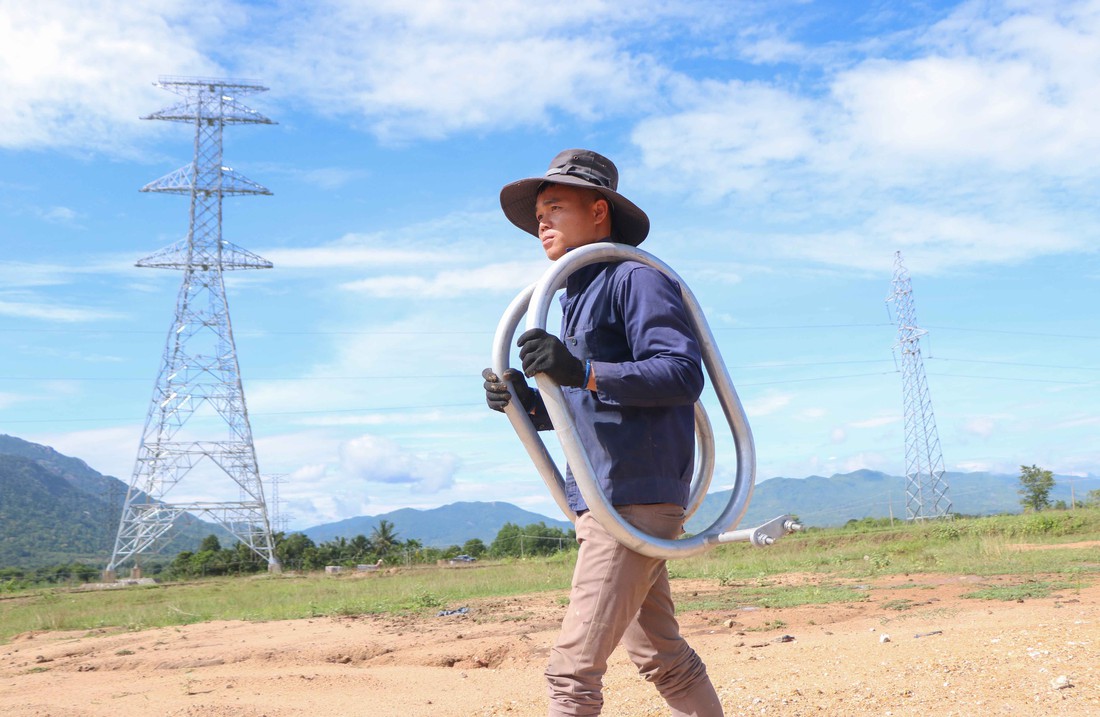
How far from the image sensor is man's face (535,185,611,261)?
9.09 ft

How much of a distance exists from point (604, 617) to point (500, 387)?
2.30 ft

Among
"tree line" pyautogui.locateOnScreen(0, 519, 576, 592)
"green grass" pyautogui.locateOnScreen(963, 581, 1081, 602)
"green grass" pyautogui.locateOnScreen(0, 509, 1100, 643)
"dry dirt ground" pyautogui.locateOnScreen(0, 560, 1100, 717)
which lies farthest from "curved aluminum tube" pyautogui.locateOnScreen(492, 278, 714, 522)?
"tree line" pyautogui.locateOnScreen(0, 519, 576, 592)

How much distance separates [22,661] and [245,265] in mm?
31043

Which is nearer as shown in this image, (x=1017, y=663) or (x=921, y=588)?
(x=1017, y=663)

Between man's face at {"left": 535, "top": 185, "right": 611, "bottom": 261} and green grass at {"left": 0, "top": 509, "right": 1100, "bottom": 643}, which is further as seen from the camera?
green grass at {"left": 0, "top": 509, "right": 1100, "bottom": 643}

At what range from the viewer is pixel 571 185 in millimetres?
2730

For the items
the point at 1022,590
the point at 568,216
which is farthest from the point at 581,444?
the point at 1022,590

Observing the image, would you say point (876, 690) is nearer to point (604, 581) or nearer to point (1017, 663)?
point (1017, 663)

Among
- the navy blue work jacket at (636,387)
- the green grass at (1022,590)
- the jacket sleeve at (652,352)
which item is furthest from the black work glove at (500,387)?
the green grass at (1022,590)

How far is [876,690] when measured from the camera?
14.4 feet

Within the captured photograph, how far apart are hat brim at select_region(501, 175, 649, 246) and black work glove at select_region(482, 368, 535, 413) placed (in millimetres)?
558

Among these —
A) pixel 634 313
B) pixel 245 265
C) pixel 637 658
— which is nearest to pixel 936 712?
pixel 637 658

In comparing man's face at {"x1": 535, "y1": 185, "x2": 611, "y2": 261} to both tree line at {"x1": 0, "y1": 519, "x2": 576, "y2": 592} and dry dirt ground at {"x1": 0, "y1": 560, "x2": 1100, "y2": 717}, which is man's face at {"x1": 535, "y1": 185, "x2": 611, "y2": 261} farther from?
tree line at {"x1": 0, "y1": 519, "x2": 576, "y2": 592}

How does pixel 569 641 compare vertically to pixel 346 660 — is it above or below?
above
